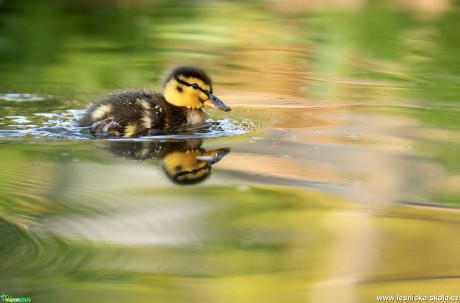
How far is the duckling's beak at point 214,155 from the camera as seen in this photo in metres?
4.11

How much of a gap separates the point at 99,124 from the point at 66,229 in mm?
1558

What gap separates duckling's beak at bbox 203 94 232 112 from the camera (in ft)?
16.4

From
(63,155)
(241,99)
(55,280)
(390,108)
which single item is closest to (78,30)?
(241,99)

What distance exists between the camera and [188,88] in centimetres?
503

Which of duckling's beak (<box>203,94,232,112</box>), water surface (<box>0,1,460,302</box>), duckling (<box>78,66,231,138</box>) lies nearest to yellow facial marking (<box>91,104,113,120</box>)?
duckling (<box>78,66,231,138</box>)

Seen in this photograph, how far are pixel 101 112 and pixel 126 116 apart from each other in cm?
12


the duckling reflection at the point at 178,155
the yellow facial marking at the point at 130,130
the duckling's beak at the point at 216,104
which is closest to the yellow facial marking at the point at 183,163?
the duckling reflection at the point at 178,155

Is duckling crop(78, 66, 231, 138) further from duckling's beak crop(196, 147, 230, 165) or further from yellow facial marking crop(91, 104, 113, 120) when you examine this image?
duckling's beak crop(196, 147, 230, 165)

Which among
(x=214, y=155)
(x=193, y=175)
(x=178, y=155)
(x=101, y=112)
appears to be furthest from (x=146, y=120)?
(x=193, y=175)

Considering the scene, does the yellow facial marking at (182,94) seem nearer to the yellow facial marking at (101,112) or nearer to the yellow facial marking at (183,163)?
the yellow facial marking at (101,112)

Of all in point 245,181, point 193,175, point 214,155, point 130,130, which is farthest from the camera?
point 130,130

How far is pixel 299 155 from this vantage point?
4176 millimetres

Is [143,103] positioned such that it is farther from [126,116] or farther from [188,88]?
[188,88]

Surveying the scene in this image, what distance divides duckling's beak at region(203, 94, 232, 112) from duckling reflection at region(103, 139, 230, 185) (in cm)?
42
